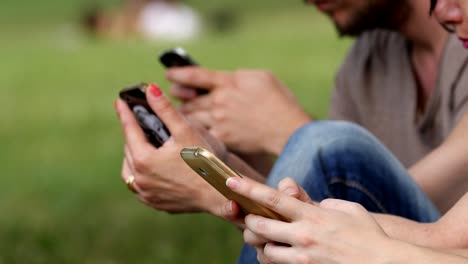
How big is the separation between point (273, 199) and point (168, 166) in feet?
2.74

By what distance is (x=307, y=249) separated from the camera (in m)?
2.00

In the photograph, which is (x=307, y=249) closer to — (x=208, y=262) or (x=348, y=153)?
(x=348, y=153)

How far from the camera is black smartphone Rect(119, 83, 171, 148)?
113 inches

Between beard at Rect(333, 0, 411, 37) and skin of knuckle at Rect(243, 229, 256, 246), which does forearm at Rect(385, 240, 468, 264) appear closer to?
skin of knuckle at Rect(243, 229, 256, 246)

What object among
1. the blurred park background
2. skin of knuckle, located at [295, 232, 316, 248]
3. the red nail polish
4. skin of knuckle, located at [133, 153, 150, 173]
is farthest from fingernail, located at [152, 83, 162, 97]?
the blurred park background

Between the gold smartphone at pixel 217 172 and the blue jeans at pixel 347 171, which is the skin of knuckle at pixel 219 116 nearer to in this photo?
the blue jeans at pixel 347 171

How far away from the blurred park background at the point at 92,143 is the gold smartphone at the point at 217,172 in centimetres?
197

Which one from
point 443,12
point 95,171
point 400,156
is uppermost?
point 443,12

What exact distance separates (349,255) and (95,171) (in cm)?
412

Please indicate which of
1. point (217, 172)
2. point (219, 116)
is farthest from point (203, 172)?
point (219, 116)

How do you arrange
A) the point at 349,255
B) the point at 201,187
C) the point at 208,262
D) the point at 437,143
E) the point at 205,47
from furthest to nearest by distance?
the point at 205,47, the point at 208,262, the point at 437,143, the point at 201,187, the point at 349,255

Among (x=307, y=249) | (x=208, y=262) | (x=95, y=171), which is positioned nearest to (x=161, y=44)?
(x=95, y=171)

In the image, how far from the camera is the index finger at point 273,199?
2020 millimetres

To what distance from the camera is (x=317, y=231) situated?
6.55 feet
